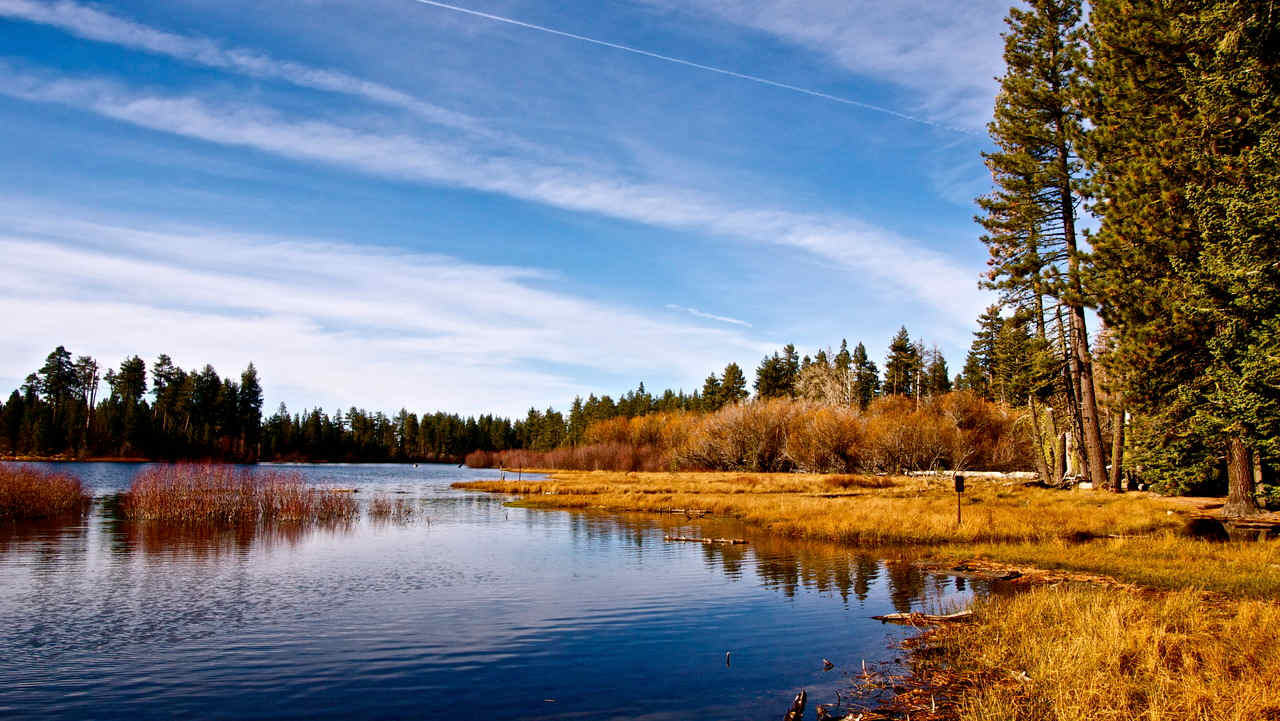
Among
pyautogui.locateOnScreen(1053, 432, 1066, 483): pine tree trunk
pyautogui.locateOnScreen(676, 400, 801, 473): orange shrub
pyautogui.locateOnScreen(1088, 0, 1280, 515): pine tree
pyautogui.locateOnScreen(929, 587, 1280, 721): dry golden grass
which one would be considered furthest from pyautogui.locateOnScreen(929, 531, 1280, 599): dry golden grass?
pyautogui.locateOnScreen(676, 400, 801, 473): orange shrub

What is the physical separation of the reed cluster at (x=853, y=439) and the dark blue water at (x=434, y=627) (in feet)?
144

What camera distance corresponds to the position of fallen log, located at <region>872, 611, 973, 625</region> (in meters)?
14.3

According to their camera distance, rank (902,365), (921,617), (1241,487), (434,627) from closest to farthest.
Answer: (921,617) → (434,627) → (1241,487) → (902,365)

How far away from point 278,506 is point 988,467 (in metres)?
63.9

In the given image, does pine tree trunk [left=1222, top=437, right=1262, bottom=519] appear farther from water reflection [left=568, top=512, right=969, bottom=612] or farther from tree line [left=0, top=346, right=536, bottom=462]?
tree line [left=0, top=346, right=536, bottom=462]

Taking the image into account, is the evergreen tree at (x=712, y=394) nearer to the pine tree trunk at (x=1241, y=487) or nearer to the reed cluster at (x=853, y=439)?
the reed cluster at (x=853, y=439)

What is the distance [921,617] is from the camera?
14.6m

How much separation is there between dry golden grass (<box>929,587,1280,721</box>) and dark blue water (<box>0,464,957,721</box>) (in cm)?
191

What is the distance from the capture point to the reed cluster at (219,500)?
118ft

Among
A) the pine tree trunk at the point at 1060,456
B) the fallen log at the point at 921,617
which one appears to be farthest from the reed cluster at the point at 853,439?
the fallen log at the point at 921,617

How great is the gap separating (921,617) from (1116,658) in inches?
185

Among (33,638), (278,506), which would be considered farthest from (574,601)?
(278,506)

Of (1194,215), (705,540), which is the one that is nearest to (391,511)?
(705,540)

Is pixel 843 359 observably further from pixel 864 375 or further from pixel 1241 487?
pixel 1241 487
